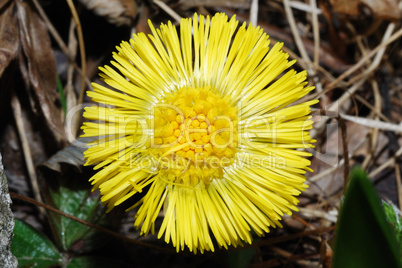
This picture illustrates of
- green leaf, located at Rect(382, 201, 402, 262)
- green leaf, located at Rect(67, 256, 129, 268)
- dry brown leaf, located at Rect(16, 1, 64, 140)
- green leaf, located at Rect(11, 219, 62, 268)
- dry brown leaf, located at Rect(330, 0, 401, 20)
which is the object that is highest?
dry brown leaf, located at Rect(330, 0, 401, 20)

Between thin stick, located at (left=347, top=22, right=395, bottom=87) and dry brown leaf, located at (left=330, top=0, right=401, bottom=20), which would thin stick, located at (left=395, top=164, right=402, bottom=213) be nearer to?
thin stick, located at (left=347, top=22, right=395, bottom=87)

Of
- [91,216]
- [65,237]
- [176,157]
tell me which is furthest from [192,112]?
[65,237]

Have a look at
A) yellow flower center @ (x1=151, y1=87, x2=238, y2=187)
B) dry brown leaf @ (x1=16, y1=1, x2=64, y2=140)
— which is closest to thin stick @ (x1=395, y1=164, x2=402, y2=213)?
yellow flower center @ (x1=151, y1=87, x2=238, y2=187)

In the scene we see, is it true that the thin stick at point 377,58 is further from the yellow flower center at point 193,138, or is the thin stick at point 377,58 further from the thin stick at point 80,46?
the thin stick at point 80,46

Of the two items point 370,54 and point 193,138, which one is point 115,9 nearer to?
point 193,138

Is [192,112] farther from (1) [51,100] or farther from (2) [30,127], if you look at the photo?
(2) [30,127]
